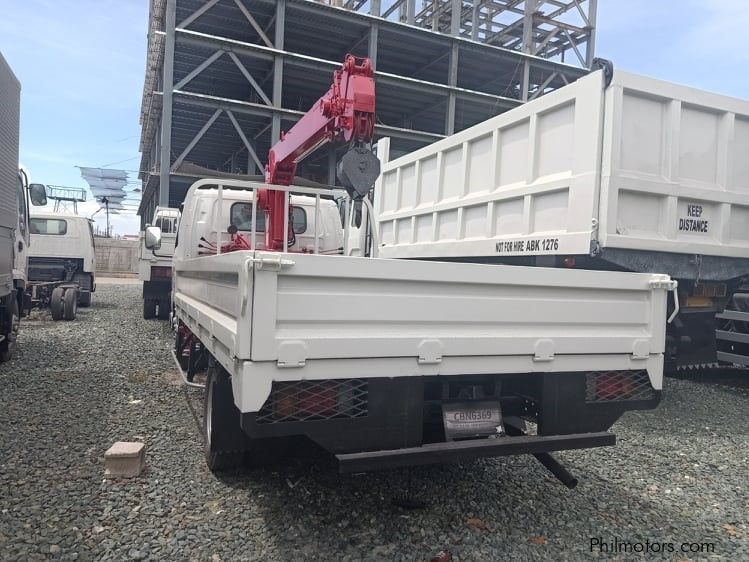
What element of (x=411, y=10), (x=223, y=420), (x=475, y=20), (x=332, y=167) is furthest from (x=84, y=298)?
(x=475, y=20)

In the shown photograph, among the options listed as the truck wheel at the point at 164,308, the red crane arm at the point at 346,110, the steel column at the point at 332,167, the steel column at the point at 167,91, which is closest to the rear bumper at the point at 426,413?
the red crane arm at the point at 346,110

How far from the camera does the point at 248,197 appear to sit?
20.6ft

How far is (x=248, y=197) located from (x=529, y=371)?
4.25 meters

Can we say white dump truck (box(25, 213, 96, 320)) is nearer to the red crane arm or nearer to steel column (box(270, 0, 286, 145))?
steel column (box(270, 0, 286, 145))

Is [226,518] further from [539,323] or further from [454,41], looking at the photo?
[454,41]

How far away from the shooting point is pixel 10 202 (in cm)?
692

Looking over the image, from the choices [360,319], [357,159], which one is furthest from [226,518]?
[357,159]

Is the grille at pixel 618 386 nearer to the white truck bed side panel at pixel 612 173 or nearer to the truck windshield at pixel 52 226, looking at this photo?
the white truck bed side panel at pixel 612 173

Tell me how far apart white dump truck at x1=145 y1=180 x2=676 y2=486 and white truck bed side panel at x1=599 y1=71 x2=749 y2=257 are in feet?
5.63

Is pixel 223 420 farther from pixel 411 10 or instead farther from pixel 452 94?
pixel 411 10

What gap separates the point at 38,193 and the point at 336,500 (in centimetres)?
683

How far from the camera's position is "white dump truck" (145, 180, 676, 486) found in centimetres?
248

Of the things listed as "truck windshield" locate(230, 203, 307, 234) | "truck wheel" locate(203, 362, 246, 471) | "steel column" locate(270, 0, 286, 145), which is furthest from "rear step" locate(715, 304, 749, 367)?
"steel column" locate(270, 0, 286, 145)

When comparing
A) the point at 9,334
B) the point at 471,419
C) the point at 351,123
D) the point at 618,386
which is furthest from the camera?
the point at 9,334
